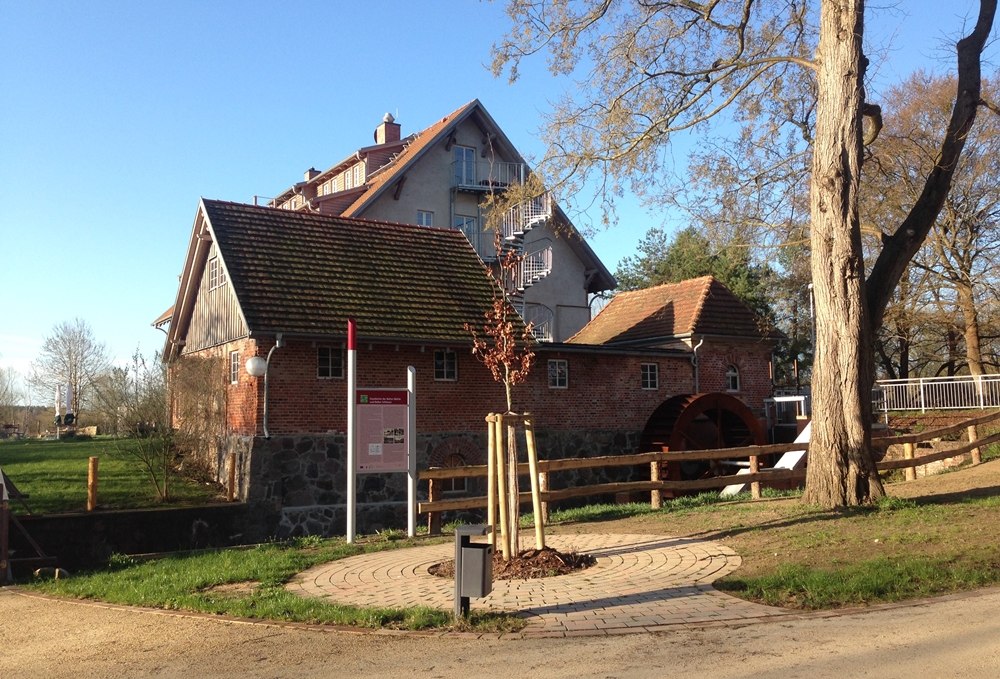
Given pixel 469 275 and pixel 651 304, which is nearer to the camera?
pixel 469 275

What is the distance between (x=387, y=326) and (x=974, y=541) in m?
13.0

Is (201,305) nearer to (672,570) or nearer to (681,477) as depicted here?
(681,477)

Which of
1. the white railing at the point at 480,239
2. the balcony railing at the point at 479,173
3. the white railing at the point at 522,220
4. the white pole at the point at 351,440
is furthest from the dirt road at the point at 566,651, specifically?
the balcony railing at the point at 479,173

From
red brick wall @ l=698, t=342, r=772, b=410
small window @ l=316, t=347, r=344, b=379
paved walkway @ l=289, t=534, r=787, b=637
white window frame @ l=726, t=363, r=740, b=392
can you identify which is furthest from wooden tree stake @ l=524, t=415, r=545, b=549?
white window frame @ l=726, t=363, r=740, b=392

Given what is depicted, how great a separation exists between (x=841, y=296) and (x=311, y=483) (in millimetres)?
11563

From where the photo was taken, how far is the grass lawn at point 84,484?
653 inches

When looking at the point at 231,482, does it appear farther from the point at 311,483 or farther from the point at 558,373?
the point at 558,373

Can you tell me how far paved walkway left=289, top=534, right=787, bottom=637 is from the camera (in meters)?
7.07

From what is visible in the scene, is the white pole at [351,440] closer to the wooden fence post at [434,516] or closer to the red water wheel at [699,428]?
the wooden fence post at [434,516]

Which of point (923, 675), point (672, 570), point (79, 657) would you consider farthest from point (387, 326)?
point (923, 675)

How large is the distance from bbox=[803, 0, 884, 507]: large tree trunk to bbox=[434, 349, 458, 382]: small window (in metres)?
10.1

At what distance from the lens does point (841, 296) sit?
12.4 meters

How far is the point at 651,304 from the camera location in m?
28.5

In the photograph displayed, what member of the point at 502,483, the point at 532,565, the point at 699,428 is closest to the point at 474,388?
the point at 699,428
